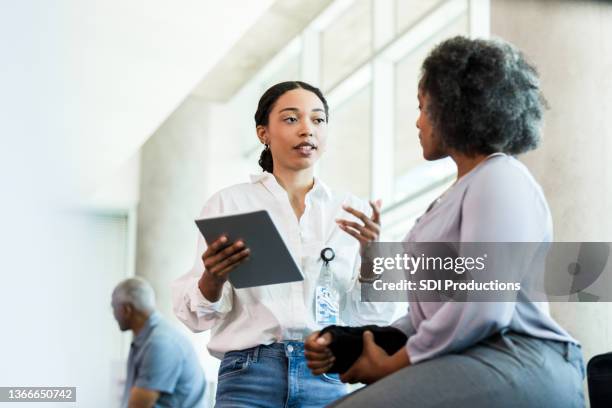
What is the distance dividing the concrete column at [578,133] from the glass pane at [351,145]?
172 inches

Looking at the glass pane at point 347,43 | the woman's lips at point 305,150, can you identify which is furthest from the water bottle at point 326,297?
the glass pane at point 347,43

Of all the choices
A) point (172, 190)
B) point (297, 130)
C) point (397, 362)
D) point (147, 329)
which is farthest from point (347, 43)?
point (397, 362)

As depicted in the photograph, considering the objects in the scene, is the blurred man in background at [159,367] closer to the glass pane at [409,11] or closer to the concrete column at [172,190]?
the glass pane at [409,11]

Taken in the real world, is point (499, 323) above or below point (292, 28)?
below

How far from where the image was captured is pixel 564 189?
3.64 m

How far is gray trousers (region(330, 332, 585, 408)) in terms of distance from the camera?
1.53 m

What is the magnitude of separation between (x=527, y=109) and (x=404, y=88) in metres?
6.13

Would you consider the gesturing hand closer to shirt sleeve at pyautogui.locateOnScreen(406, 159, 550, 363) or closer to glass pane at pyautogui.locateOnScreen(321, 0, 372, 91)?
shirt sleeve at pyautogui.locateOnScreen(406, 159, 550, 363)

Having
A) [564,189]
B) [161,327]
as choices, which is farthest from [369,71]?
[161,327]

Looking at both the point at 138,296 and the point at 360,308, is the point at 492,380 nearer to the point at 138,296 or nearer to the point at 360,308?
the point at 360,308

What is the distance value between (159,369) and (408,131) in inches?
202

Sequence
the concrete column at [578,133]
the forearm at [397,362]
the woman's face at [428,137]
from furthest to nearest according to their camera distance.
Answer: the concrete column at [578,133] → the woman's face at [428,137] → the forearm at [397,362]

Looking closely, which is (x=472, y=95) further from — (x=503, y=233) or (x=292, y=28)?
(x=292, y=28)

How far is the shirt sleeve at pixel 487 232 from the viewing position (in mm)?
1562
